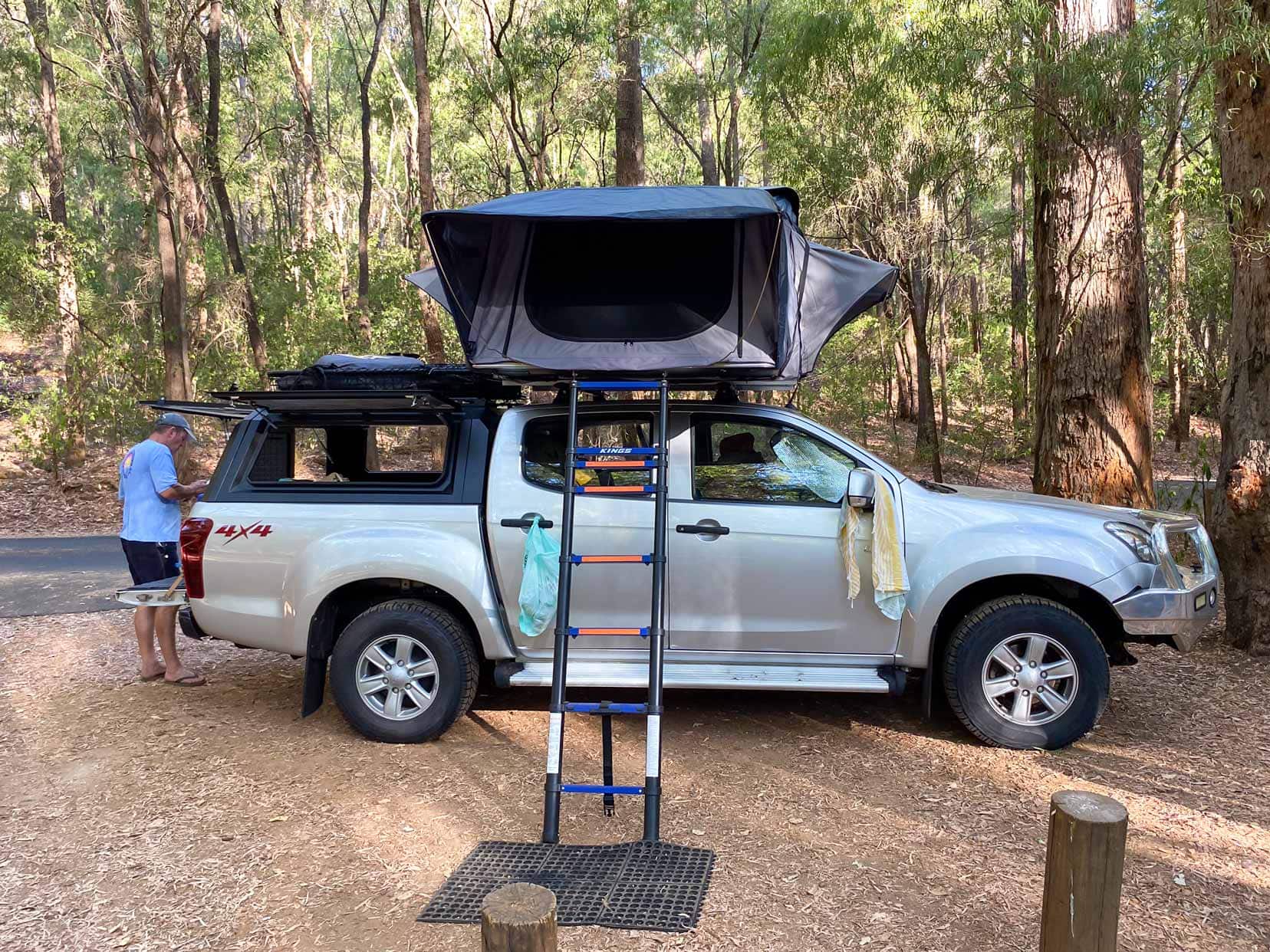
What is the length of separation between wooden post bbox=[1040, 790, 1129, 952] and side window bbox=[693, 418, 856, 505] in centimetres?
265

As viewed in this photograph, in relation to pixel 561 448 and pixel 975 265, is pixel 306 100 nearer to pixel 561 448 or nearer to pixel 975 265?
pixel 975 265

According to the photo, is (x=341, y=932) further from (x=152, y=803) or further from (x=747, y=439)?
(x=747, y=439)

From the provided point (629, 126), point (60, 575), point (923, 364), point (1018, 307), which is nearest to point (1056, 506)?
Answer: point (60, 575)

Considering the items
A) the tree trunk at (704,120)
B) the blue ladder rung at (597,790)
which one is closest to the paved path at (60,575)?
the blue ladder rung at (597,790)

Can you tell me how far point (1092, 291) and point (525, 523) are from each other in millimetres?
5437

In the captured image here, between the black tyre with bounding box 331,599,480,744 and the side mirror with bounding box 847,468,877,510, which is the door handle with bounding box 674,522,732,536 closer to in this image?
the side mirror with bounding box 847,468,877,510

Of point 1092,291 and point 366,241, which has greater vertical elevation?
point 366,241

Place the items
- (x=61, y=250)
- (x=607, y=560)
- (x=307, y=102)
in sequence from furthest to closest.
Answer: (x=307, y=102) < (x=61, y=250) < (x=607, y=560)

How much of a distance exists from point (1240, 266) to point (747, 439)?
3954 millimetres

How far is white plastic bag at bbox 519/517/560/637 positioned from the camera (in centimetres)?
518

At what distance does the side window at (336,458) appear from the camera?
5.86 meters

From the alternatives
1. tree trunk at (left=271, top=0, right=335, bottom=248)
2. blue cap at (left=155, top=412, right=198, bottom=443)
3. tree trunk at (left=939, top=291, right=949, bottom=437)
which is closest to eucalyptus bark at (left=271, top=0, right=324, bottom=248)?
Answer: tree trunk at (left=271, top=0, right=335, bottom=248)

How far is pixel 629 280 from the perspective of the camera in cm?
571

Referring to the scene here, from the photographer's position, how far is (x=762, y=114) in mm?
17984
